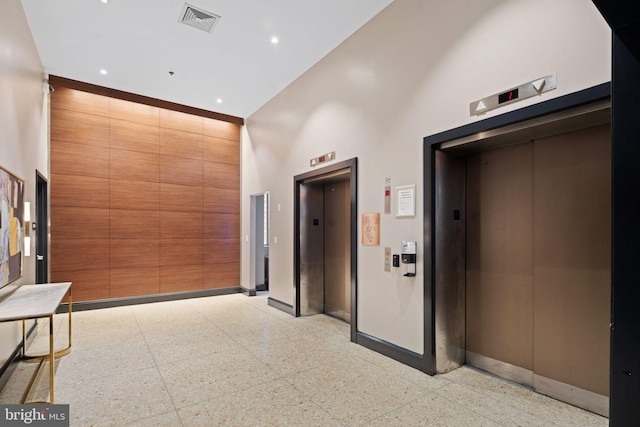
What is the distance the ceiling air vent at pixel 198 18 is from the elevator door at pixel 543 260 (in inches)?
142

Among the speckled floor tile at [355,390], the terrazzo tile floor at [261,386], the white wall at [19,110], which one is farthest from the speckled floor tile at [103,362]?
the speckled floor tile at [355,390]

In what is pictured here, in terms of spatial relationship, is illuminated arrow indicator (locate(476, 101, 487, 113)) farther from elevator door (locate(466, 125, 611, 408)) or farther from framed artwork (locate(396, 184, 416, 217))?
framed artwork (locate(396, 184, 416, 217))

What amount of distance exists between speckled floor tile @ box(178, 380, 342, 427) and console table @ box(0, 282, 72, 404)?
1.22 m

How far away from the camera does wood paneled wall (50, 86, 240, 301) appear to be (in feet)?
19.4

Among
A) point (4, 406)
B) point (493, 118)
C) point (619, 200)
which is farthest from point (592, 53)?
point (4, 406)

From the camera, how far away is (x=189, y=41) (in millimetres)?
4648

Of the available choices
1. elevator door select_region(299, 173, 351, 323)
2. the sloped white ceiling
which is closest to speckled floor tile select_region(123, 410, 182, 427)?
elevator door select_region(299, 173, 351, 323)

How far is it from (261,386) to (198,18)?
4358 millimetres

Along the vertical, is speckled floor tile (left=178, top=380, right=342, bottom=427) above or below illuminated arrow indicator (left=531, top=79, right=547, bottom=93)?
below

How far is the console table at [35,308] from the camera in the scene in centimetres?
261

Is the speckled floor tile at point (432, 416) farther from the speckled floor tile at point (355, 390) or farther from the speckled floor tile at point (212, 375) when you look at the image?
the speckled floor tile at point (212, 375)

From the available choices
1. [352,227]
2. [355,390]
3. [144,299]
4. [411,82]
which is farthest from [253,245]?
[411,82]

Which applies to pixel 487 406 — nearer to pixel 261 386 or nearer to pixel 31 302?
pixel 261 386

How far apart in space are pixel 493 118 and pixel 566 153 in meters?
0.68
